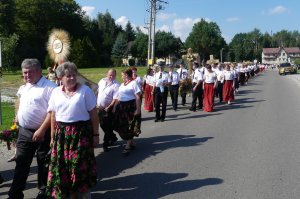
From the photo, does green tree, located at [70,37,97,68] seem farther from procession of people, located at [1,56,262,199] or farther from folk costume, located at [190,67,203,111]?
procession of people, located at [1,56,262,199]

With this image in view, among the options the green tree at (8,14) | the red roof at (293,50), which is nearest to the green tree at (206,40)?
the green tree at (8,14)

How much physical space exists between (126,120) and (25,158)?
3.20m

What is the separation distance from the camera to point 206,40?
117938mm

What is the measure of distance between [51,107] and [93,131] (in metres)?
0.60

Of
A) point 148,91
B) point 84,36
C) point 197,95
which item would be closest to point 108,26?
point 84,36

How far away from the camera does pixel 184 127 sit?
38.6 ft

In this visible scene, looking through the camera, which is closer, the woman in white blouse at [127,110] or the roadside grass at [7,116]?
the woman in white blouse at [127,110]

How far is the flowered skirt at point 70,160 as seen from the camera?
5.03m

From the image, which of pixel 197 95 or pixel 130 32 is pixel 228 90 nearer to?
pixel 197 95

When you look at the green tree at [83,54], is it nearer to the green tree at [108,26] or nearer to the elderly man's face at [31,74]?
the green tree at [108,26]

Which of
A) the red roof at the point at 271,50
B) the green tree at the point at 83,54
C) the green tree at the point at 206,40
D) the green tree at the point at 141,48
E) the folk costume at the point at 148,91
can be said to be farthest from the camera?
the red roof at the point at 271,50

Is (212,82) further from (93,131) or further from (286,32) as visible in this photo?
(286,32)

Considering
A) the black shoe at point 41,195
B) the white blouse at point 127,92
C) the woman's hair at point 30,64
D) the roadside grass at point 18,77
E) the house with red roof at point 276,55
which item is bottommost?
the black shoe at point 41,195

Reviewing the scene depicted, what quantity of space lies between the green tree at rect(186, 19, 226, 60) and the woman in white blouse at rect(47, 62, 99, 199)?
113371 millimetres
